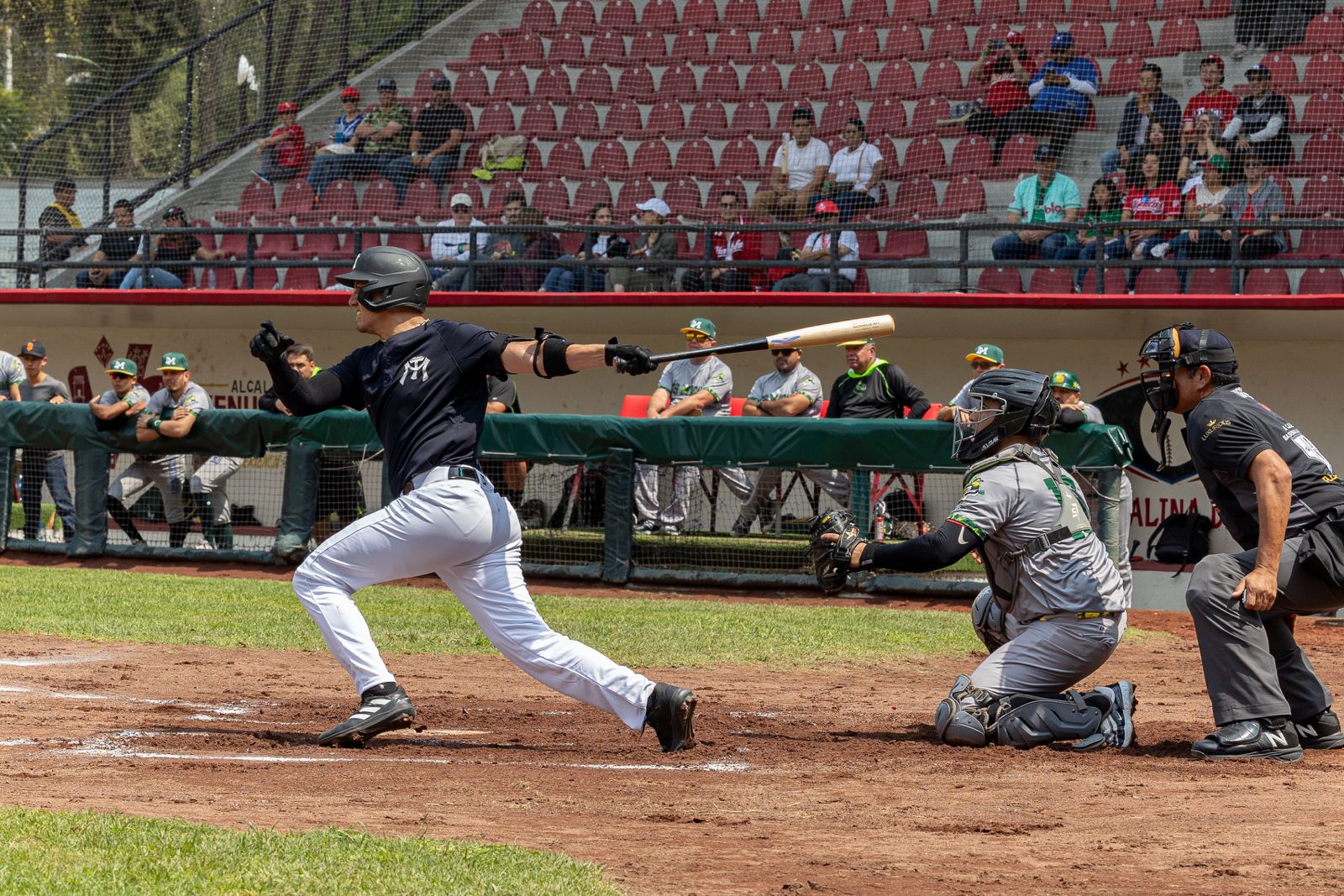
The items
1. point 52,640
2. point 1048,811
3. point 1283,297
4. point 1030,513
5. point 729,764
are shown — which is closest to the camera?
point 1048,811

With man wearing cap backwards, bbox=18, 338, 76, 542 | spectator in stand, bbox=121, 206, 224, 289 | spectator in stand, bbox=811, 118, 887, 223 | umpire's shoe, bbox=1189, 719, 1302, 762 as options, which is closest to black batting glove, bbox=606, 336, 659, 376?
umpire's shoe, bbox=1189, 719, 1302, 762

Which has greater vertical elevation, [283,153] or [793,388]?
[283,153]

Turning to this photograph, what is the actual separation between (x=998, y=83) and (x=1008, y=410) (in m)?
11.5

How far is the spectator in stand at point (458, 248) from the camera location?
1591 centimetres

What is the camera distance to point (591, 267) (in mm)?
15266

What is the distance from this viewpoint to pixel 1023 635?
18.9 ft

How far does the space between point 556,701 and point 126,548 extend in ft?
23.8

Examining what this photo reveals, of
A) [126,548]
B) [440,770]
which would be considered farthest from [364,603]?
[440,770]

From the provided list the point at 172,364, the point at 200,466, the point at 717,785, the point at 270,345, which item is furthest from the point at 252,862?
the point at 172,364

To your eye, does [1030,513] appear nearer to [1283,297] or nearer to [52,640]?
[52,640]

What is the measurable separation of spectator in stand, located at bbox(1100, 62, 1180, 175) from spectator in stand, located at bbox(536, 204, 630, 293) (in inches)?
203

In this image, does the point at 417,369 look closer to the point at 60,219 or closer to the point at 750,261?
the point at 750,261

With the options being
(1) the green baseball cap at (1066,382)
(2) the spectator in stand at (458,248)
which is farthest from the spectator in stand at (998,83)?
(2) the spectator in stand at (458,248)

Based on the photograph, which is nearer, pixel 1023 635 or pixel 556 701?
pixel 1023 635
